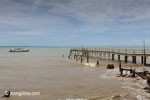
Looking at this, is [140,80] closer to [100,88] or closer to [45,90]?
[100,88]

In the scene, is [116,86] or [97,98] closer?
[97,98]

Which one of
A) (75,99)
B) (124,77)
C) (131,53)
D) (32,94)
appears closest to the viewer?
(75,99)

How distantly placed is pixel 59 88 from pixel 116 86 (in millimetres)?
5180

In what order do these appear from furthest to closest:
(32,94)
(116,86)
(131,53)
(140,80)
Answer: (131,53) → (140,80) → (116,86) → (32,94)

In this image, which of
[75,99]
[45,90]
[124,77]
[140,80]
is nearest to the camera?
[75,99]

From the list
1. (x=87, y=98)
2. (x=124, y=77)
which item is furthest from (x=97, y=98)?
(x=124, y=77)

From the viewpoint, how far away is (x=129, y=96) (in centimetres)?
1129

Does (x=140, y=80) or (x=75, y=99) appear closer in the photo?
(x=75, y=99)

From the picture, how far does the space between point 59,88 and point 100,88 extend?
3608 millimetres

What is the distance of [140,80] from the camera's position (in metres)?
16.4

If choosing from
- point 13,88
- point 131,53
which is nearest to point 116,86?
point 13,88

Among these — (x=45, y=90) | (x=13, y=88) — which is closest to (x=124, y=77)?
(x=45, y=90)

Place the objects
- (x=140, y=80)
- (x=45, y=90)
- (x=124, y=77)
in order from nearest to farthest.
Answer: (x=45, y=90), (x=140, y=80), (x=124, y=77)

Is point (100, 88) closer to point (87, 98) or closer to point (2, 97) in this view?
point (87, 98)
